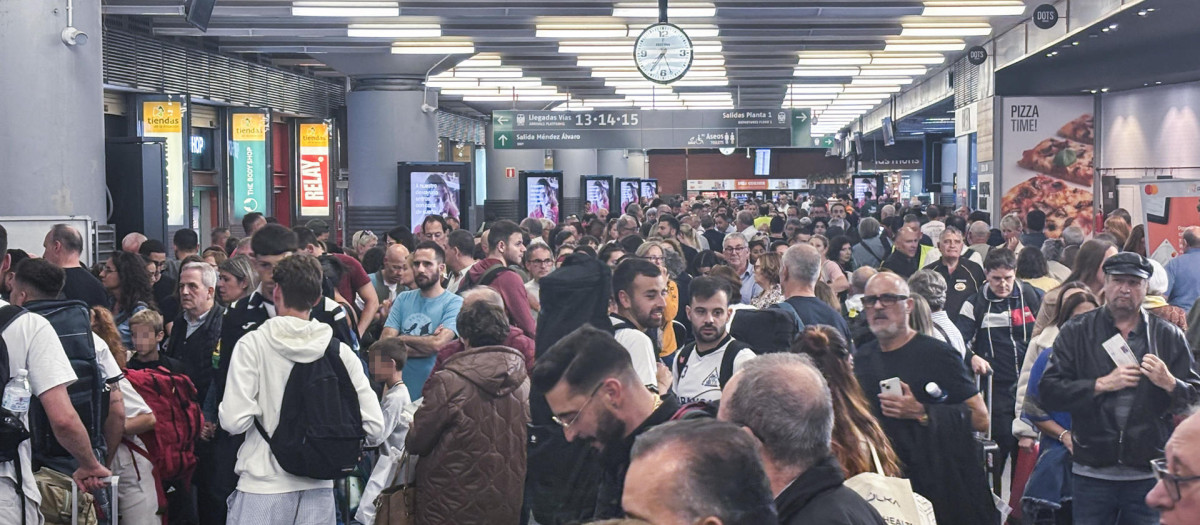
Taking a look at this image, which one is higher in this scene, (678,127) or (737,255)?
(678,127)

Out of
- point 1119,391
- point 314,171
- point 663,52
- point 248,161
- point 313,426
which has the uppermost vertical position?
point 663,52

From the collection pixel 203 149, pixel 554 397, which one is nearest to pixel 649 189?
pixel 203 149

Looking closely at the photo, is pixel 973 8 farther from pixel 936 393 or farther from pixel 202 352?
pixel 936 393

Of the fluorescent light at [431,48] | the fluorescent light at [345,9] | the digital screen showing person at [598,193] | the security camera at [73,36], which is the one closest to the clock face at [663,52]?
the fluorescent light at [345,9]

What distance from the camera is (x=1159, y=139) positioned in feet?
60.7

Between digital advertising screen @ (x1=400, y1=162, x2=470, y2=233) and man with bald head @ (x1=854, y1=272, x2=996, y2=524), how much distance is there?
497 inches

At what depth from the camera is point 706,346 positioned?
17.7 feet

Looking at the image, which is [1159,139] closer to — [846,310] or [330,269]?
[846,310]

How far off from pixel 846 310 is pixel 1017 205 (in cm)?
1098

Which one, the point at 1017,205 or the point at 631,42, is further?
the point at 1017,205

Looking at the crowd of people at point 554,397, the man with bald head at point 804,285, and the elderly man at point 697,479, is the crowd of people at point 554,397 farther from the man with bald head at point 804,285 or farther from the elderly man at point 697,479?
the elderly man at point 697,479

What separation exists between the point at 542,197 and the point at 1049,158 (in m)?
8.49

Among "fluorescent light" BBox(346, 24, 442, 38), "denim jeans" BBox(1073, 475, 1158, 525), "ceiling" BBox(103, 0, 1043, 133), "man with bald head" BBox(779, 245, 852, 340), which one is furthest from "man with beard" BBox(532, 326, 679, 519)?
"fluorescent light" BBox(346, 24, 442, 38)

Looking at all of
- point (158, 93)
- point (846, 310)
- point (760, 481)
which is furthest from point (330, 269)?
point (158, 93)
